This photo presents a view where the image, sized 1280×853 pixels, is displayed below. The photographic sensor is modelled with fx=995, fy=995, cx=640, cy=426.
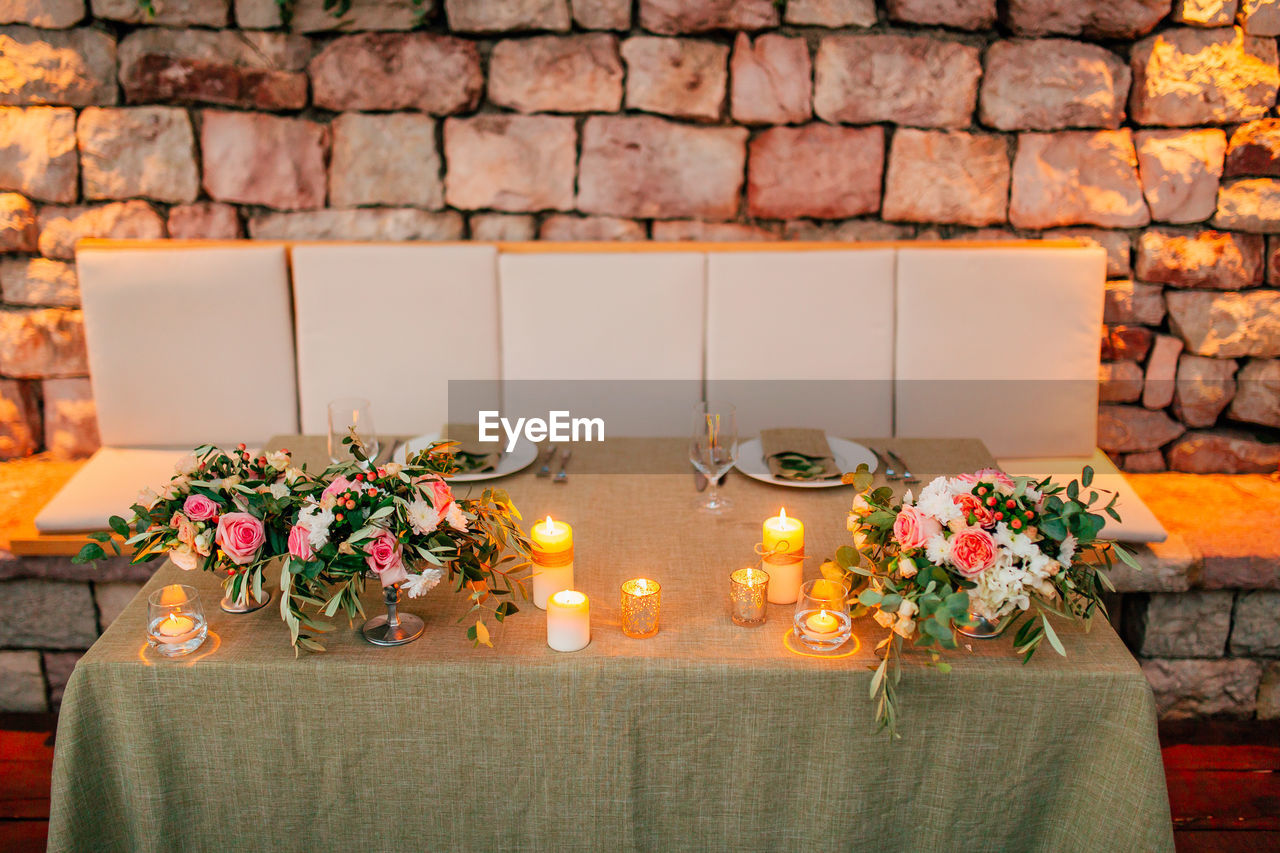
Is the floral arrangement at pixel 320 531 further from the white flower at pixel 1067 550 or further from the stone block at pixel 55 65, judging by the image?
the stone block at pixel 55 65

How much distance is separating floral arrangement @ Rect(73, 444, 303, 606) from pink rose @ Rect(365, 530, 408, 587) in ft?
0.41

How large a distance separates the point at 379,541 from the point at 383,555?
0.06ft

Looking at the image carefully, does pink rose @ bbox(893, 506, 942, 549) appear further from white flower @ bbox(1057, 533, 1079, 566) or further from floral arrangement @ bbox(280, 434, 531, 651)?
floral arrangement @ bbox(280, 434, 531, 651)

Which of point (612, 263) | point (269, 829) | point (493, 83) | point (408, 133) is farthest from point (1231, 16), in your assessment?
point (269, 829)

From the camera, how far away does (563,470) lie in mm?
1823

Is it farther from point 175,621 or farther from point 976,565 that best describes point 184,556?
point 976,565

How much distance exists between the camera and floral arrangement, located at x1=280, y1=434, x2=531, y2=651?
1.16 metres

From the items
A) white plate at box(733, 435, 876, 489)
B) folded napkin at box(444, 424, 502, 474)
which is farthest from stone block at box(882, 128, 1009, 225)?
folded napkin at box(444, 424, 502, 474)

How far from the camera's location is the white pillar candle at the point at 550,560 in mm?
1315

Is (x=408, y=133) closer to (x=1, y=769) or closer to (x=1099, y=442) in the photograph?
(x=1, y=769)

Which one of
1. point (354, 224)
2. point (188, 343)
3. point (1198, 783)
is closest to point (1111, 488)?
point (1198, 783)

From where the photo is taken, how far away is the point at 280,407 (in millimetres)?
2680

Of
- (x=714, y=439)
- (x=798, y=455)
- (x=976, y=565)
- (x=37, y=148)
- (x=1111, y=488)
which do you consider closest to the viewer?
(x=976, y=565)

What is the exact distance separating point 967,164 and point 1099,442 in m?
0.92
